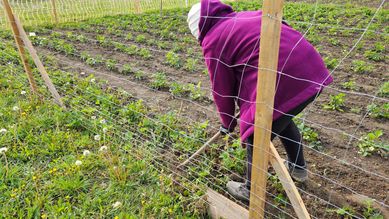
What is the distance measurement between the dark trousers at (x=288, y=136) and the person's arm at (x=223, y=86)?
24 centimetres

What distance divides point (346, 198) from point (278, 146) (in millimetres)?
833

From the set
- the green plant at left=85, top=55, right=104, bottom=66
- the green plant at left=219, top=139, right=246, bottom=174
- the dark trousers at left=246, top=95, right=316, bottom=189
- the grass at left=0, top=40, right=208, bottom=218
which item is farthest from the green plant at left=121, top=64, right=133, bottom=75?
the dark trousers at left=246, top=95, right=316, bottom=189

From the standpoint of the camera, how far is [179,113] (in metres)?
3.62

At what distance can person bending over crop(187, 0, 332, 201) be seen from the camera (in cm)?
181

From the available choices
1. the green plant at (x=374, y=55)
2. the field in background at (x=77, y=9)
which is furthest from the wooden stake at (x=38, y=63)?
the field in background at (x=77, y=9)

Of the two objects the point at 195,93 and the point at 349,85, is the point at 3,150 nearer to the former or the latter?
the point at 195,93

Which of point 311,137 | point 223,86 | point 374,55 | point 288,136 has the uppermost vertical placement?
point 223,86

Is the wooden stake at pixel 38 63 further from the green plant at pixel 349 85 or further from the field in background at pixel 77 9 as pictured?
the field in background at pixel 77 9

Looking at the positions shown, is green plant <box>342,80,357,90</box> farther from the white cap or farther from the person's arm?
the white cap

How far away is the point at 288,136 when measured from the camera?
2.27 m

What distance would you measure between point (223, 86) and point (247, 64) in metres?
0.25

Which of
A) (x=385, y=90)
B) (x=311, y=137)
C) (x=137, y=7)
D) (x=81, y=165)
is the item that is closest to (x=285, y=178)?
(x=311, y=137)

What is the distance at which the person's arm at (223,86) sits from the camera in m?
1.97

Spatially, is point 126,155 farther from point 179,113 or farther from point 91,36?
point 91,36
